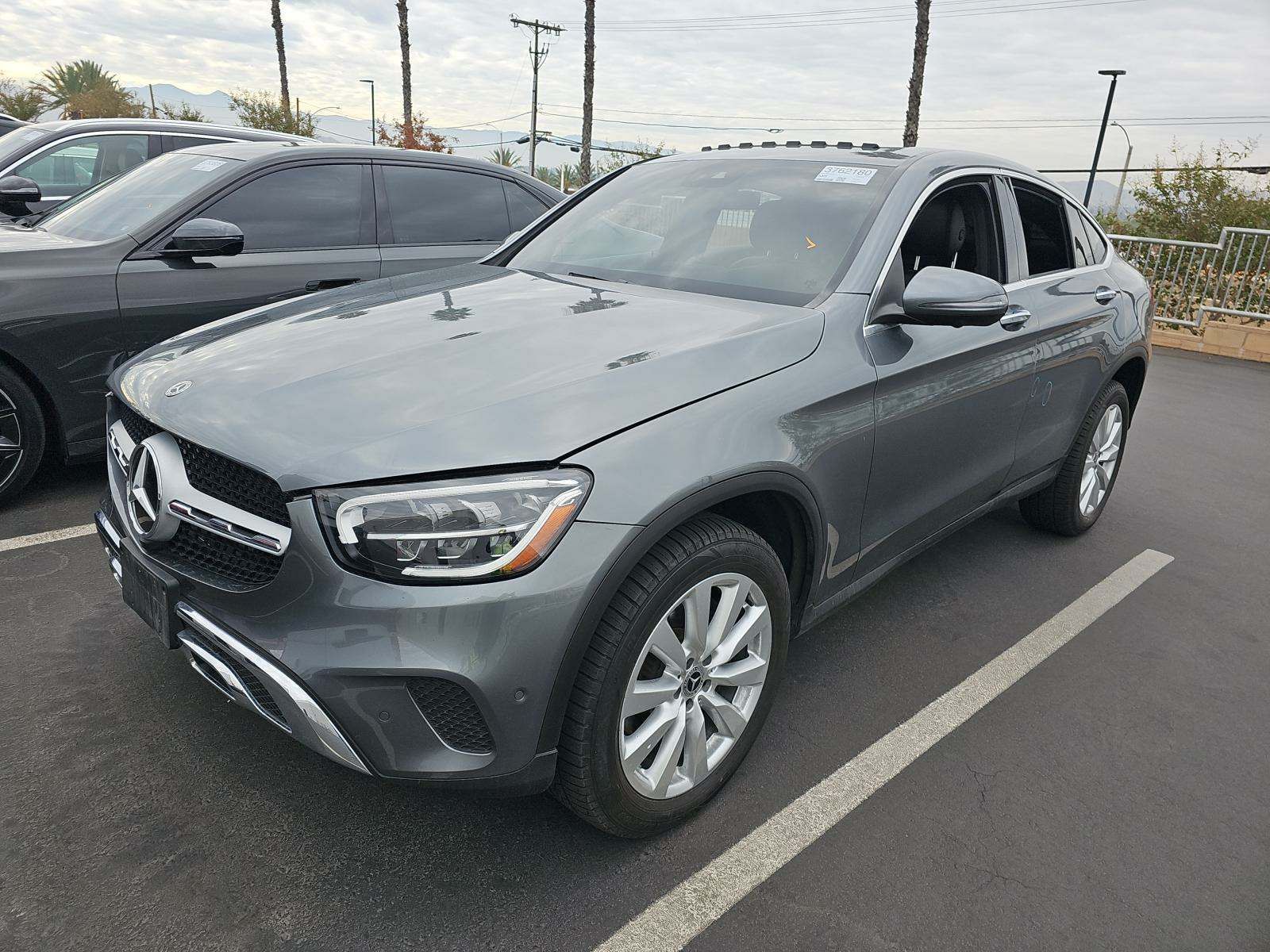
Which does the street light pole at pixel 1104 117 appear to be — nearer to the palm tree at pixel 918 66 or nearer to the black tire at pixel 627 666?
the palm tree at pixel 918 66

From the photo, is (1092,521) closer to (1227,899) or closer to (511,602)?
(1227,899)

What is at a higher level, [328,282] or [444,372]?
[444,372]

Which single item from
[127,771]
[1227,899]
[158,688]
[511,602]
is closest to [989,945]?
[1227,899]

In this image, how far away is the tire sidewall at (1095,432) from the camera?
13.5 feet

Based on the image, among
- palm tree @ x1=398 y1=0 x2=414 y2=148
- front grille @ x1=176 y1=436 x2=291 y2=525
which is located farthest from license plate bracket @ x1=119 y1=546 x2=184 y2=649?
palm tree @ x1=398 y1=0 x2=414 y2=148

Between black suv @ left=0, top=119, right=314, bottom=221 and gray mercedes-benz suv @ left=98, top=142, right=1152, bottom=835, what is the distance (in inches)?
177

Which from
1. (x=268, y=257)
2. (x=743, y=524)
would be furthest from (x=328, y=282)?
(x=743, y=524)

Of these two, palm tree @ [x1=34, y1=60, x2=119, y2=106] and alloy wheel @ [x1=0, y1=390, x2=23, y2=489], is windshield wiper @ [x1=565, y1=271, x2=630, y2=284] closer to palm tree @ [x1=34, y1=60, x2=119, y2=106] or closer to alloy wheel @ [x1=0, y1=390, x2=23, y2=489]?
alloy wheel @ [x1=0, y1=390, x2=23, y2=489]

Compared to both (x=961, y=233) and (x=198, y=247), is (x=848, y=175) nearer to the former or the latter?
(x=961, y=233)

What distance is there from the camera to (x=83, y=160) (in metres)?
6.70

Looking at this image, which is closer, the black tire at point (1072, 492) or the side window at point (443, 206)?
the black tire at point (1072, 492)

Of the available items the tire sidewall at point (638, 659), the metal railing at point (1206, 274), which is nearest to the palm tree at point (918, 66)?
the metal railing at point (1206, 274)

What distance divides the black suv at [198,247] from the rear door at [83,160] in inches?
74.2

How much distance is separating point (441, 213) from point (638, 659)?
392 cm
